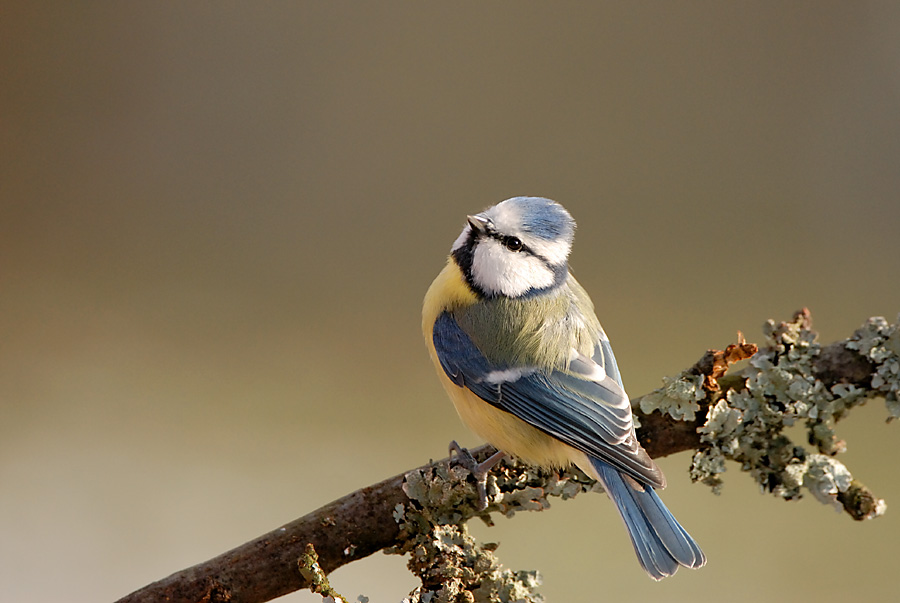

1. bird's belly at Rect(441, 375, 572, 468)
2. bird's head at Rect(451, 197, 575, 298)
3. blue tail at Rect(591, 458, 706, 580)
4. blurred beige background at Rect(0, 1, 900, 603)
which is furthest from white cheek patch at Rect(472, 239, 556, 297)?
blurred beige background at Rect(0, 1, 900, 603)

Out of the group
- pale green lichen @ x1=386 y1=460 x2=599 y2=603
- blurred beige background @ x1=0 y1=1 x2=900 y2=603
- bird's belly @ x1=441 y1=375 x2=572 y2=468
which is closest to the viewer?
pale green lichen @ x1=386 y1=460 x2=599 y2=603

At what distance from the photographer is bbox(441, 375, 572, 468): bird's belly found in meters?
0.91

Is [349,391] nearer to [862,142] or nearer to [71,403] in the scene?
[71,403]

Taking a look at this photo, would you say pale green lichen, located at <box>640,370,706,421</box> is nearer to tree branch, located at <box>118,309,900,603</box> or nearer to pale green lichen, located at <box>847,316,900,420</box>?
tree branch, located at <box>118,309,900,603</box>

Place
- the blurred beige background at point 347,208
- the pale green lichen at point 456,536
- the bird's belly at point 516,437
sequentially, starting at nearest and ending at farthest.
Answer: the pale green lichen at point 456,536 → the bird's belly at point 516,437 → the blurred beige background at point 347,208

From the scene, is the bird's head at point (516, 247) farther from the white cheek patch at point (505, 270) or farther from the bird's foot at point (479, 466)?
the bird's foot at point (479, 466)

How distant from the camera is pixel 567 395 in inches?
36.0

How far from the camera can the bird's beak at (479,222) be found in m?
0.98

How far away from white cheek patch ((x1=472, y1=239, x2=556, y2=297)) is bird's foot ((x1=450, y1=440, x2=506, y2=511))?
0.21m

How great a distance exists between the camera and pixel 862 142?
6.30ft

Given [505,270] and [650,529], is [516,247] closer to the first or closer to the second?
[505,270]

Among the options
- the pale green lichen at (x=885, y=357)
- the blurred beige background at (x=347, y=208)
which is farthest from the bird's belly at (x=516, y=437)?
the blurred beige background at (x=347, y=208)

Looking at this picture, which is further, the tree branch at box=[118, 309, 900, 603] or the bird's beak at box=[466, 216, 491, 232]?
the bird's beak at box=[466, 216, 491, 232]

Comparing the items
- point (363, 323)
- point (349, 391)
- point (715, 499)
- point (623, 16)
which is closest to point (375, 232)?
point (363, 323)
